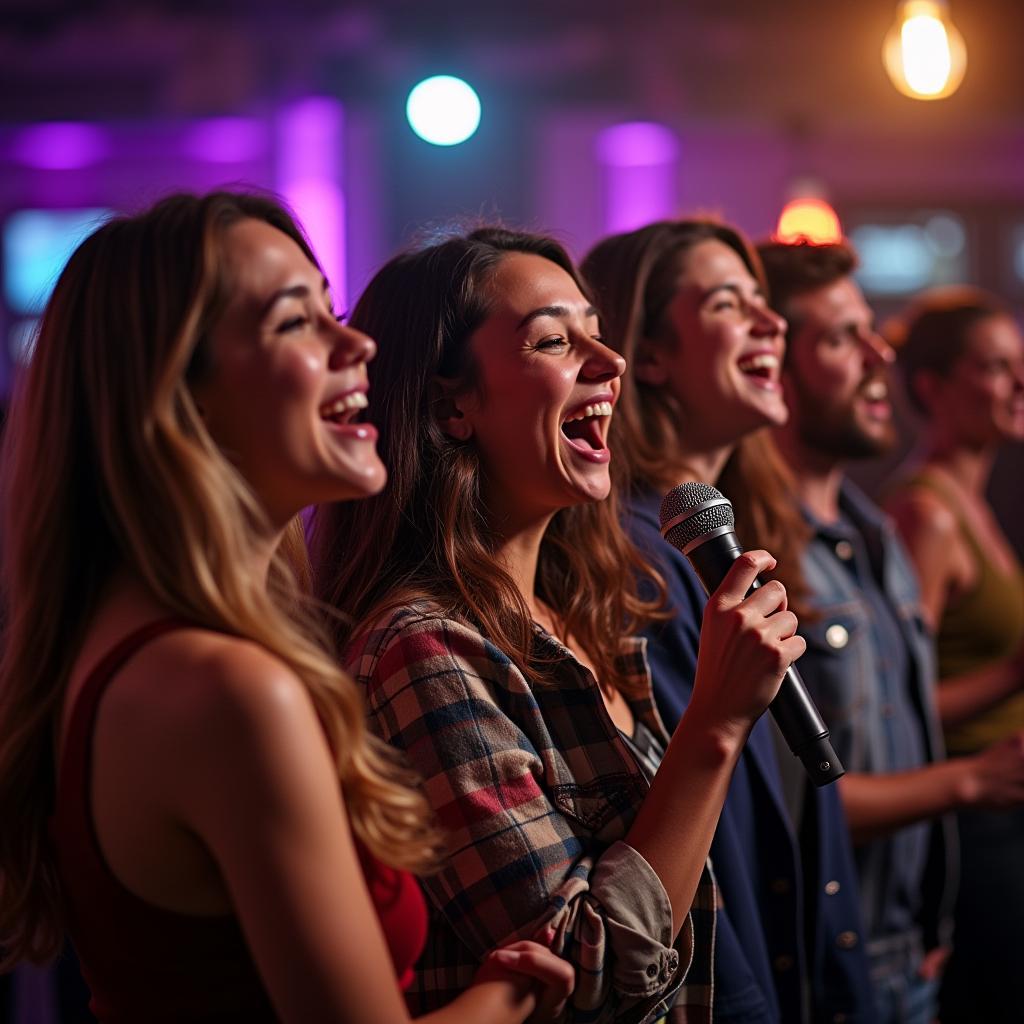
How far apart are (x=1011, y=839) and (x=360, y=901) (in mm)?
2054

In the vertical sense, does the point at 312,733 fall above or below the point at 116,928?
above

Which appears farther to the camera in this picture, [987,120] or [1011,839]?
[987,120]

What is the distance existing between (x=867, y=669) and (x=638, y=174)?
4743 millimetres

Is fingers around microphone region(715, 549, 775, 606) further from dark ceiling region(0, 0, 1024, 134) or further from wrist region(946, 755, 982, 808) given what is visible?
dark ceiling region(0, 0, 1024, 134)

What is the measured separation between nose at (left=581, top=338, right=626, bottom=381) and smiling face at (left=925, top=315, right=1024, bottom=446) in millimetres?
1815

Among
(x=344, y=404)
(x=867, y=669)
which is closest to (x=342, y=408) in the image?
(x=344, y=404)

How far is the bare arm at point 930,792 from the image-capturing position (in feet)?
7.06

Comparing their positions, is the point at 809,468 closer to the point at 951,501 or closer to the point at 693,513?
the point at 951,501

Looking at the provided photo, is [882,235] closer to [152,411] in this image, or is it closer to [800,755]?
[800,755]

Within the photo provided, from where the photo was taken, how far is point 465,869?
1.32m

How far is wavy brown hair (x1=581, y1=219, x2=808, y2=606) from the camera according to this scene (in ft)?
6.76

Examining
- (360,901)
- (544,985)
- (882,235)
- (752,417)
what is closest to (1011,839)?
(752,417)

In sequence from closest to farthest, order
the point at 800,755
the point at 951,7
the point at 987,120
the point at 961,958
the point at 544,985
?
the point at 544,985
the point at 800,755
the point at 961,958
the point at 951,7
the point at 987,120

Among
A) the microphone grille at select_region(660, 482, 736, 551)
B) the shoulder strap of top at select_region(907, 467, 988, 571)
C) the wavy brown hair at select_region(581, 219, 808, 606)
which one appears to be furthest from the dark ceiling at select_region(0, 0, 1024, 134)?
the microphone grille at select_region(660, 482, 736, 551)
